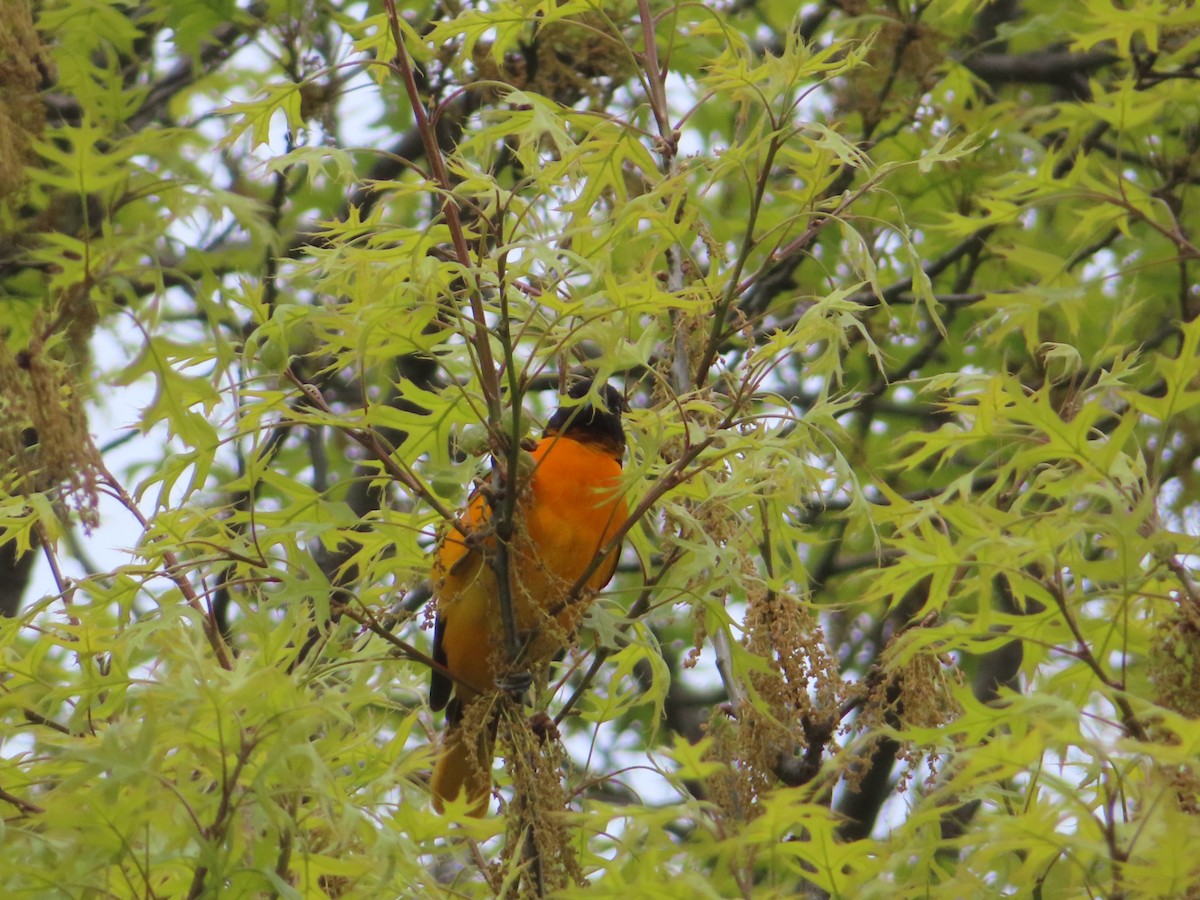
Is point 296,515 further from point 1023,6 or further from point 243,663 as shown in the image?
point 1023,6

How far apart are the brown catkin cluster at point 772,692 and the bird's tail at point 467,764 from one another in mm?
485

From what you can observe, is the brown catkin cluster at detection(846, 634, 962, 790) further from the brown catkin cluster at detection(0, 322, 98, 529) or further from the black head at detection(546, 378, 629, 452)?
the brown catkin cluster at detection(0, 322, 98, 529)

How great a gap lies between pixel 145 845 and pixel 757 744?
47.9 inches

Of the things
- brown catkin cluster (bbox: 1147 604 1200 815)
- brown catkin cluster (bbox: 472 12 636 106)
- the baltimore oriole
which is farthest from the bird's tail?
brown catkin cluster (bbox: 472 12 636 106)

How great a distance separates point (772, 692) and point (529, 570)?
1.96 ft

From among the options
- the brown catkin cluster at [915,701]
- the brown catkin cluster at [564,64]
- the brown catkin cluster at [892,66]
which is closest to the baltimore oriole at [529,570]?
the brown catkin cluster at [915,701]

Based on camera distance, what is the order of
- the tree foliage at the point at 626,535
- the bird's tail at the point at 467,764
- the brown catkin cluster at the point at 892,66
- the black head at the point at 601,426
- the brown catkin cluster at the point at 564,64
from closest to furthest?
1. the tree foliage at the point at 626,535
2. the bird's tail at the point at 467,764
3. the black head at the point at 601,426
4. the brown catkin cluster at the point at 564,64
5. the brown catkin cluster at the point at 892,66

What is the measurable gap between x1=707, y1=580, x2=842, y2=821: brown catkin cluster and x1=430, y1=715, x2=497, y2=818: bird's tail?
1.59 ft

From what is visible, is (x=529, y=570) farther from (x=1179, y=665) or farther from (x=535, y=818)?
(x=1179, y=665)

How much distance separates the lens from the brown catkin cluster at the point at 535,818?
257 cm

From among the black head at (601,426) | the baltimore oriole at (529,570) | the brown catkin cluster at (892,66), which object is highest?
the brown catkin cluster at (892,66)

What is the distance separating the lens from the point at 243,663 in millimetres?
2438

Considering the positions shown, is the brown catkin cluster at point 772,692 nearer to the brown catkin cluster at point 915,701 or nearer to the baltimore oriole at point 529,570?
the brown catkin cluster at point 915,701

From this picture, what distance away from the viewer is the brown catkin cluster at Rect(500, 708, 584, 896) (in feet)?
8.45
